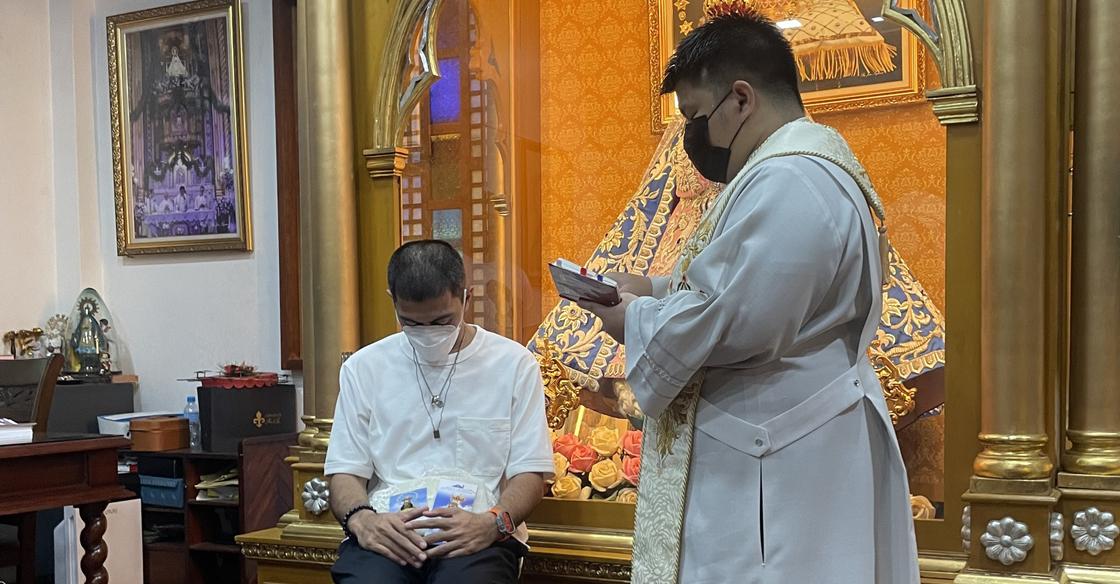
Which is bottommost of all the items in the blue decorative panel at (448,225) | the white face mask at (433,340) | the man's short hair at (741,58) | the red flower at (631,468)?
the red flower at (631,468)

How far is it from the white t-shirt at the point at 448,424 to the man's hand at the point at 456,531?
13cm

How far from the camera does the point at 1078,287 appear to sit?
2908 mm

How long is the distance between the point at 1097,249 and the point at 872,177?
67 centimetres

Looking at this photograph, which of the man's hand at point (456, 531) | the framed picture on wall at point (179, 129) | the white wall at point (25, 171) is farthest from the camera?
the white wall at point (25, 171)

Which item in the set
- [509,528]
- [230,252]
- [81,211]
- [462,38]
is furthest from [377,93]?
[81,211]

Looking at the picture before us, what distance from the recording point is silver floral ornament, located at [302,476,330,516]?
150 inches

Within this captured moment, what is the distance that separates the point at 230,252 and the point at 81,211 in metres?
0.98

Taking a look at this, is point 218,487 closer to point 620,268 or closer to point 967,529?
point 620,268

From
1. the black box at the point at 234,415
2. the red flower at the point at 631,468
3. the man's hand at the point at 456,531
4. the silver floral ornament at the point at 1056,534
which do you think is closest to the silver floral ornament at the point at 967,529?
the silver floral ornament at the point at 1056,534

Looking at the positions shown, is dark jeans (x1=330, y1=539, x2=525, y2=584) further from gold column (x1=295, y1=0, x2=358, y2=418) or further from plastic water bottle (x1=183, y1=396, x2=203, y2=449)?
plastic water bottle (x1=183, y1=396, x2=203, y2=449)

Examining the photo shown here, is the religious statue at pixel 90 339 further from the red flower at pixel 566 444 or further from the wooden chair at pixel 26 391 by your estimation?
the red flower at pixel 566 444

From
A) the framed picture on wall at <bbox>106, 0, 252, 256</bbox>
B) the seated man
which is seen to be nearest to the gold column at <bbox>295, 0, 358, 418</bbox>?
the seated man

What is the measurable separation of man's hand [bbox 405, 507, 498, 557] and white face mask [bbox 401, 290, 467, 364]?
0.46 metres

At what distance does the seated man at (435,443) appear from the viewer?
299cm
